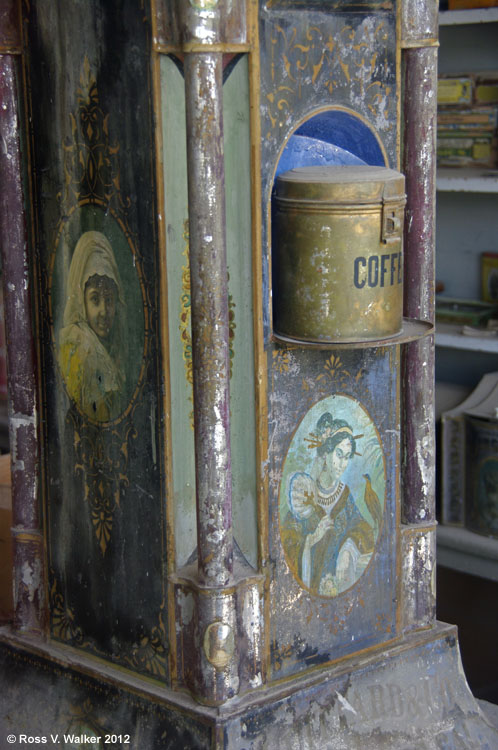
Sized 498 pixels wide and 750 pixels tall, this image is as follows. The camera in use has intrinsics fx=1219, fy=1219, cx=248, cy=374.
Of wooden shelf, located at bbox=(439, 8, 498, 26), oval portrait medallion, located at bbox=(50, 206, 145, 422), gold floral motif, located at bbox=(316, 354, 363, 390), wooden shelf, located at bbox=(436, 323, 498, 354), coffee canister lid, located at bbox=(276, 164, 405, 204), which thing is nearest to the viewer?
coffee canister lid, located at bbox=(276, 164, 405, 204)

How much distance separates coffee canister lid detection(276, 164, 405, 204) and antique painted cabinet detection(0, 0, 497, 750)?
1.9 inches

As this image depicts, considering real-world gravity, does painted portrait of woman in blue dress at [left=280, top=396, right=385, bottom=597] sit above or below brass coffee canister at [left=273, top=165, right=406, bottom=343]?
below

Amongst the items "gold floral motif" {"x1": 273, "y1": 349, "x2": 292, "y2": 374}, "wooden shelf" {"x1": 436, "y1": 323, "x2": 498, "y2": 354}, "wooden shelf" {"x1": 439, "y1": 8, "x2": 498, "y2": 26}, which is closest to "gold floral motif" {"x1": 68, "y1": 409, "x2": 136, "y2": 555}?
"gold floral motif" {"x1": 273, "y1": 349, "x2": 292, "y2": 374}

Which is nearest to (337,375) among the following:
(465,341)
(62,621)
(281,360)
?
(281,360)

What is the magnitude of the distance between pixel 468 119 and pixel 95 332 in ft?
6.41

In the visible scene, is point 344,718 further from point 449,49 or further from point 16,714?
point 449,49

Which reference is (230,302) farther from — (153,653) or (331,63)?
(153,653)

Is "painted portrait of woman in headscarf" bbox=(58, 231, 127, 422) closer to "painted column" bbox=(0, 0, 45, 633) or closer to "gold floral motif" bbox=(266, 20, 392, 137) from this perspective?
"painted column" bbox=(0, 0, 45, 633)

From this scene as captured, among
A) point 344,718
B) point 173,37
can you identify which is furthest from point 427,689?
point 173,37

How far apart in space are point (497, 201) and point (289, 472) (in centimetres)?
211

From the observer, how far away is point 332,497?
2396mm

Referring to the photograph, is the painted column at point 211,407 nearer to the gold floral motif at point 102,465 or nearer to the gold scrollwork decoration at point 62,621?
the gold floral motif at point 102,465

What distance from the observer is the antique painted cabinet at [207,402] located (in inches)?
84.2

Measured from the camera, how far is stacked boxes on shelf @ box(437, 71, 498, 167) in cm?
382
